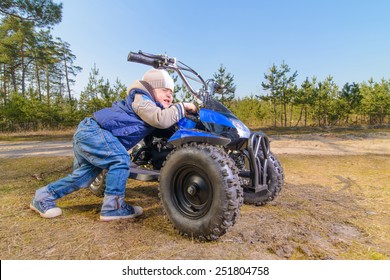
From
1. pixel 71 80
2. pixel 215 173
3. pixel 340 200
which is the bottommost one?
pixel 340 200

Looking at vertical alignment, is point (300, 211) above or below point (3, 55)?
below

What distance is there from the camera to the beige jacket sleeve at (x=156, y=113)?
2.37m

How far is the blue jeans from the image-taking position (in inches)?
96.9

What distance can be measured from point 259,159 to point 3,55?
28469mm

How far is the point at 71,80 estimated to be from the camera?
3578 cm

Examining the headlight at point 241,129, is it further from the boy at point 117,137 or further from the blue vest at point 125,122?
the blue vest at point 125,122

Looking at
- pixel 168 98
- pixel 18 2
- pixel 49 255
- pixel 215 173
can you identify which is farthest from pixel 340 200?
pixel 18 2

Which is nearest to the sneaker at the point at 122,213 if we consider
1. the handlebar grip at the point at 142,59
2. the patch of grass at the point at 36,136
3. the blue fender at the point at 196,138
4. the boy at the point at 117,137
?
the boy at the point at 117,137

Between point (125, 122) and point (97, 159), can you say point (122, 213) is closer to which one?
point (97, 159)

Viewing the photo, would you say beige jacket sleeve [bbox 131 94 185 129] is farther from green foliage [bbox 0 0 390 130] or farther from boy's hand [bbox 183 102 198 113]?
green foliage [bbox 0 0 390 130]

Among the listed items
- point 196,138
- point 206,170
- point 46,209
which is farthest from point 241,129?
point 46,209

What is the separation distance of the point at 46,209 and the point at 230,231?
66.9 inches
